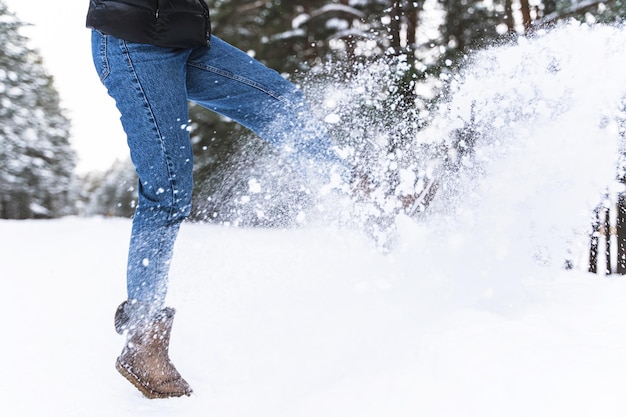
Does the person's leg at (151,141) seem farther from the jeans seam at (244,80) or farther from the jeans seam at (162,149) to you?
the jeans seam at (244,80)

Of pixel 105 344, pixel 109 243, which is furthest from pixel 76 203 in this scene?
pixel 105 344

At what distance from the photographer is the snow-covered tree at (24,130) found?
17.5m

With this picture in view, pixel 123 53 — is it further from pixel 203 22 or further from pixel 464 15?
pixel 464 15

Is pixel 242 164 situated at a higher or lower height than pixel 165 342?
higher

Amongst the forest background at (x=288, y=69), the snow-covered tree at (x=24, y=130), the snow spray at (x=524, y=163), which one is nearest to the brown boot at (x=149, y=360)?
the forest background at (x=288, y=69)

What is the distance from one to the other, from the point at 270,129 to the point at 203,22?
432 millimetres

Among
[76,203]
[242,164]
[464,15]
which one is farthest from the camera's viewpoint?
[76,203]

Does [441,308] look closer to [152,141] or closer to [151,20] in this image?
[152,141]

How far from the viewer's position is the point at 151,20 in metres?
1.55

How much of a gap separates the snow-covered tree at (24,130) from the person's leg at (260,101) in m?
16.7

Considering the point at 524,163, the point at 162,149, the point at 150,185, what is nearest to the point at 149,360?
the point at 150,185

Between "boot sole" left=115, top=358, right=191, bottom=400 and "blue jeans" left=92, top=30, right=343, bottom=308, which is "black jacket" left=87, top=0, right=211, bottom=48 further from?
"boot sole" left=115, top=358, right=191, bottom=400

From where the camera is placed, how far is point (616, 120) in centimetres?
201

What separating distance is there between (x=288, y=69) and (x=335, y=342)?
344 inches
